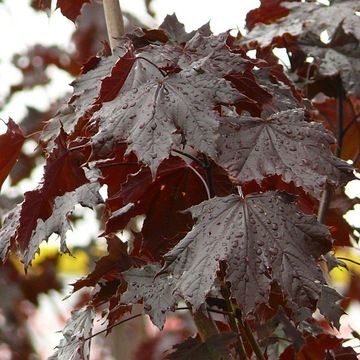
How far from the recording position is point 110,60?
1.30 meters

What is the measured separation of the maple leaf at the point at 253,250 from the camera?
3.50 feet

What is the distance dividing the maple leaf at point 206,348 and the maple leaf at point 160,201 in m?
0.15

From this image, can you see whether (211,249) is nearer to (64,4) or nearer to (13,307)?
(64,4)

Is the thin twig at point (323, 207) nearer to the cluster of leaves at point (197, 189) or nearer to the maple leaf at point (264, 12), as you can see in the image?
the cluster of leaves at point (197, 189)

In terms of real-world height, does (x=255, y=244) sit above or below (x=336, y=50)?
above

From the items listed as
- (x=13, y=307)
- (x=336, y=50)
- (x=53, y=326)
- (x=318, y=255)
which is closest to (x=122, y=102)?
(x=318, y=255)

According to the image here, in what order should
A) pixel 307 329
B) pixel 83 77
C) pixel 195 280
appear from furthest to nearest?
pixel 307 329
pixel 83 77
pixel 195 280

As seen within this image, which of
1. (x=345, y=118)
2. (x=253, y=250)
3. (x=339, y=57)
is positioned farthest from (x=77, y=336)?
(x=345, y=118)

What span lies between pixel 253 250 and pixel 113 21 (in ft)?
2.01

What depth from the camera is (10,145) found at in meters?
1.55

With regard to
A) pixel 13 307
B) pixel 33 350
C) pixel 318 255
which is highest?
pixel 318 255

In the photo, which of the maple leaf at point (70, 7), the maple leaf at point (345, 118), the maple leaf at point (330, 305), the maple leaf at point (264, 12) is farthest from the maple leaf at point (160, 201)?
the maple leaf at point (264, 12)

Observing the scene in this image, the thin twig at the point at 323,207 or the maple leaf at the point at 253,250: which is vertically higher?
the maple leaf at the point at 253,250

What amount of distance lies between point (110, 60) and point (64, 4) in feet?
0.95
